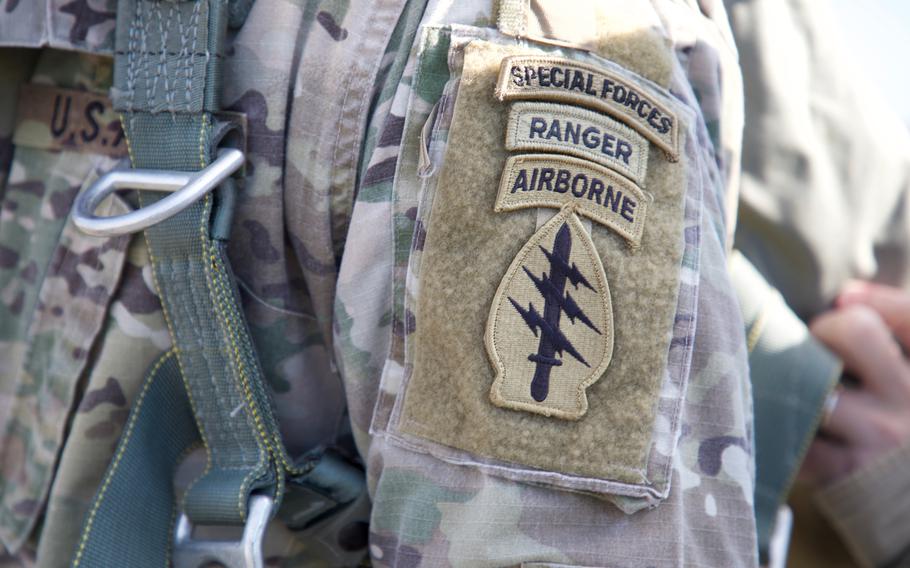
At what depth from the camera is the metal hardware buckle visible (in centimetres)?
84

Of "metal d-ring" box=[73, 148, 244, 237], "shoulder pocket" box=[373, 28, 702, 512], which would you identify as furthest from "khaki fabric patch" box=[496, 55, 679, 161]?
"metal d-ring" box=[73, 148, 244, 237]

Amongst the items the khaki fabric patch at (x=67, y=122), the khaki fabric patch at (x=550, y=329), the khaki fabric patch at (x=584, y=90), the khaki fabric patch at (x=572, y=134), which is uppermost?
the khaki fabric patch at (x=584, y=90)

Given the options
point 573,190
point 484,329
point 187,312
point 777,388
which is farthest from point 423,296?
point 777,388

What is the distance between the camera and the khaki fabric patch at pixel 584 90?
2.61 feet

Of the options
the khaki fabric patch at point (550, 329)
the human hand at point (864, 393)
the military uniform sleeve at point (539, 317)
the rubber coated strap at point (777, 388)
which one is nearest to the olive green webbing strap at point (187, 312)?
the military uniform sleeve at point (539, 317)

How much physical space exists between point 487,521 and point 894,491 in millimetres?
762

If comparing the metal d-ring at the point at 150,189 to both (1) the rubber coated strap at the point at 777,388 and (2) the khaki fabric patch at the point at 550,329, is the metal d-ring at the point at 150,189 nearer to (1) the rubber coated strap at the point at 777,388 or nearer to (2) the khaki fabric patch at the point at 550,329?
(2) the khaki fabric patch at the point at 550,329

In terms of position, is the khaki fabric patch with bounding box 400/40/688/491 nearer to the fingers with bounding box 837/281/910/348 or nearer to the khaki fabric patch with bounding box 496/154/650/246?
the khaki fabric patch with bounding box 496/154/650/246

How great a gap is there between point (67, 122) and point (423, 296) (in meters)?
0.50

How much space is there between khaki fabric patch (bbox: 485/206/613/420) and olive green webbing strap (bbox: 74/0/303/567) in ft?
0.90

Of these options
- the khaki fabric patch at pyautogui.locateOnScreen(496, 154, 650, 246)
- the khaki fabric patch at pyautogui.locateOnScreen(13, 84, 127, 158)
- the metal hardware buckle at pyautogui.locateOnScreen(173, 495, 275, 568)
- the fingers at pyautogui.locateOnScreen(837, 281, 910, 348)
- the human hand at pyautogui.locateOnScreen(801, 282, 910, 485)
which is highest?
the khaki fabric patch at pyautogui.locateOnScreen(496, 154, 650, 246)

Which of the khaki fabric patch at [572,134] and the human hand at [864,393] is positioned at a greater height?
the khaki fabric patch at [572,134]

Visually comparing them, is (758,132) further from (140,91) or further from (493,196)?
(140,91)

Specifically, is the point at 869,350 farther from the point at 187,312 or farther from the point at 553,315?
the point at 187,312
